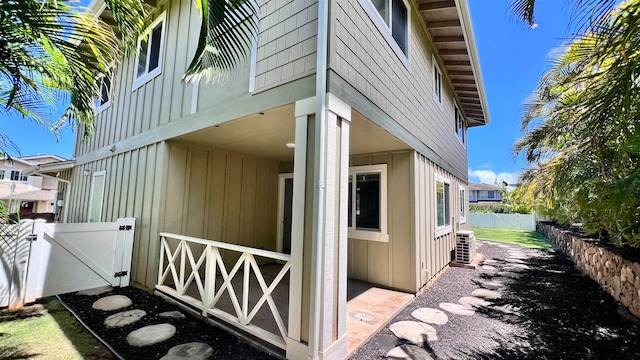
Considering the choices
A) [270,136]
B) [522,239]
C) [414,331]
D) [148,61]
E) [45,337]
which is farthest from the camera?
[522,239]

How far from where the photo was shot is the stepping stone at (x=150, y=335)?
3.12 meters

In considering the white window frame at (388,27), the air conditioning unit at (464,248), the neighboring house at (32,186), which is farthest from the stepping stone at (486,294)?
the neighboring house at (32,186)

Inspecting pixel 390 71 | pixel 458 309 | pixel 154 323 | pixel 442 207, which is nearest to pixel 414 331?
pixel 458 309

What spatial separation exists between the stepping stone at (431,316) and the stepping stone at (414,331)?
0.58 feet

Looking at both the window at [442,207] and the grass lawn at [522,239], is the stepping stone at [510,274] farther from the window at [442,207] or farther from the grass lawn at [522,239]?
the grass lawn at [522,239]

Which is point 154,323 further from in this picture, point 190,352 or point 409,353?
point 409,353

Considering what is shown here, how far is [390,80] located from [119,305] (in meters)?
5.47

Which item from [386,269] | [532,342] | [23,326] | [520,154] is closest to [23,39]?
Result: [23,326]

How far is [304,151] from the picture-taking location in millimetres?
2914

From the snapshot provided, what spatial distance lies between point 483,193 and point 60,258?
50.6m

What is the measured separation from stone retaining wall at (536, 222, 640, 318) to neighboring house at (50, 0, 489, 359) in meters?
2.94

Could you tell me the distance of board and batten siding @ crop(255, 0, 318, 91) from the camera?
300cm

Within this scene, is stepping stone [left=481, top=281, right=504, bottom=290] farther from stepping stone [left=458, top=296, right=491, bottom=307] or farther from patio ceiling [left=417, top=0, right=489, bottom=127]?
patio ceiling [left=417, top=0, right=489, bottom=127]

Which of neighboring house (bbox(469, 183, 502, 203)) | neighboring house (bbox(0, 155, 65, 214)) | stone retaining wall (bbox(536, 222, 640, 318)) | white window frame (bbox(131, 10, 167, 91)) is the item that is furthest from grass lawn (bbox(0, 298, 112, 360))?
neighboring house (bbox(469, 183, 502, 203))
